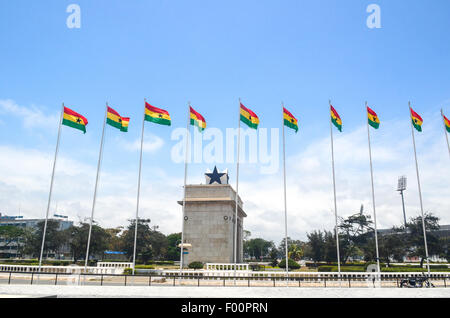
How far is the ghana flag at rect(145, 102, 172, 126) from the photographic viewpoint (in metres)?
29.0

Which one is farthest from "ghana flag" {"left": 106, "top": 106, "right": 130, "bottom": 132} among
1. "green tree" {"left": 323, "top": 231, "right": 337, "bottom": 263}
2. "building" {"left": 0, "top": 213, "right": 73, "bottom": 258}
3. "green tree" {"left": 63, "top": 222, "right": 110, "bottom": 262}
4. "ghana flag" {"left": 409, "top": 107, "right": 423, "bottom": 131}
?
"building" {"left": 0, "top": 213, "right": 73, "bottom": 258}

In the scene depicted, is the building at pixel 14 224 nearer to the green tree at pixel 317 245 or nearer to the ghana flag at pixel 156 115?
the green tree at pixel 317 245

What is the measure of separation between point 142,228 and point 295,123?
42.4 m

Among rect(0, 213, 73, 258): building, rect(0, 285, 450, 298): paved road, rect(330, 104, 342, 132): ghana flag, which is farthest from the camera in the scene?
rect(0, 213, 73, 258): building

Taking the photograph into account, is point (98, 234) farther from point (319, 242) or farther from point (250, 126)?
point (250, 126)

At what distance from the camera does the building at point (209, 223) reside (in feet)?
134

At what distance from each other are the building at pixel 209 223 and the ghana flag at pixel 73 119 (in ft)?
57.7

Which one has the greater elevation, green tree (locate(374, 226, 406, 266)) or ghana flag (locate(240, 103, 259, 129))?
ghana flag (locate(240, 103, 259, 129))

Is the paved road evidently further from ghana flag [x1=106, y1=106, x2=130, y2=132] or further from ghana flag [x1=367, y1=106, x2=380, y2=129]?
ghana flag [x1=367, y1=106, x2=380, y2=129]

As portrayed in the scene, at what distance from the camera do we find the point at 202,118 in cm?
2980

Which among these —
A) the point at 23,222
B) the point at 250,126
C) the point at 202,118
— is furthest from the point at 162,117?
the point at 23,222

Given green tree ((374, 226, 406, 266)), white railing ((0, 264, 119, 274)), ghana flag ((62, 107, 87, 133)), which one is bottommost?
white railing ((0, 264, 119, 274))

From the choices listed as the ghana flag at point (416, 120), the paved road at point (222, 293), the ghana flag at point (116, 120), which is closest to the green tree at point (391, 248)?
the ghana flag at point (416, 120)

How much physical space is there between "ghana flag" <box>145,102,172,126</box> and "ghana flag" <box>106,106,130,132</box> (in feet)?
7.46
